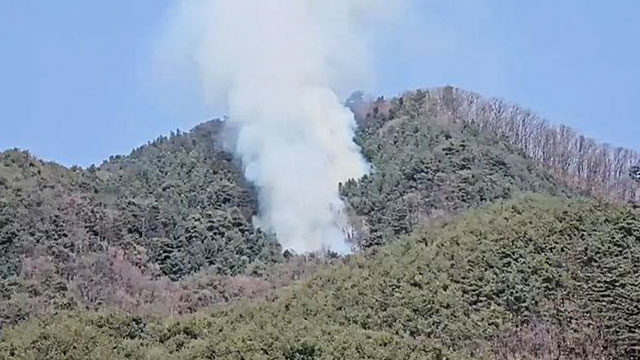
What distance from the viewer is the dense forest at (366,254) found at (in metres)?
29.1

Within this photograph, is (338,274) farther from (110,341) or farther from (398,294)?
(110,341)

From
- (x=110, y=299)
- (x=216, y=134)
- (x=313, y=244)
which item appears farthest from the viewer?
(x=216, y=134)

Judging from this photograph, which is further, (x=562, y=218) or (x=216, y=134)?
(x=216, y=134)

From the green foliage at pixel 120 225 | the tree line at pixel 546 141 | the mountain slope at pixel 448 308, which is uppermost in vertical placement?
the tree line at pixel 546 141

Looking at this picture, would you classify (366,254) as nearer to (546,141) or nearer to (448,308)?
(448,308)

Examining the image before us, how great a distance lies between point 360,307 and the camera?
33844 mm

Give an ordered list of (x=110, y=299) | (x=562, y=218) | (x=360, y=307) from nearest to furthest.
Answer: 1. (x=360, y=307)
2. (x=562, y=218)
3. (x=110, y=299)

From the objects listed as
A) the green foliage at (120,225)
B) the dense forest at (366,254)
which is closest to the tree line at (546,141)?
the dense forest at (366,254)

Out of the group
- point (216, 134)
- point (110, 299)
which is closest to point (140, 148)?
point (216, 134)

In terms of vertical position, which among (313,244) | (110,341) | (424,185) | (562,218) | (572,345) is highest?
(424,185)

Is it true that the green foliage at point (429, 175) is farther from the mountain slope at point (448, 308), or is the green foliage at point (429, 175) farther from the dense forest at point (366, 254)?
the mountain slope at point (448, 308)

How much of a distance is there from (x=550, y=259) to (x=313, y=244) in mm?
20268

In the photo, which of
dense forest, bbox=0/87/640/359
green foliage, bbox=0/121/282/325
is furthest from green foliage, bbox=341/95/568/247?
green foliage, bbox=0/121/282/325

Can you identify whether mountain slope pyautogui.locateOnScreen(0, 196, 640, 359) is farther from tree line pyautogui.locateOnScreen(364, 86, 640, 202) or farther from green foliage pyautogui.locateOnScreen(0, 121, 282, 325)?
tree line pyautogui.locateOnScreen(364, 86, 640, 202)
